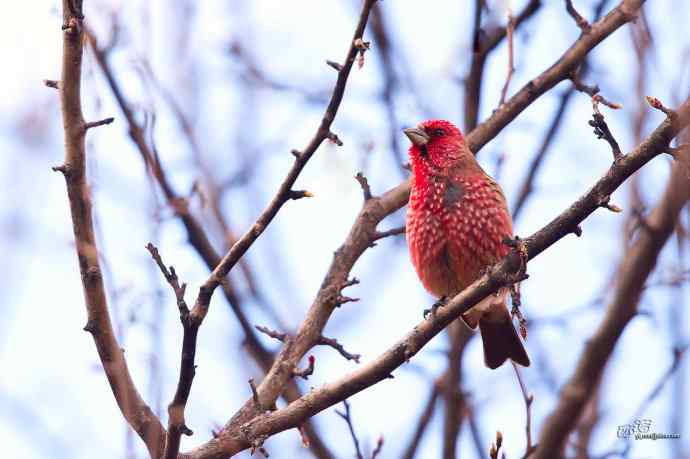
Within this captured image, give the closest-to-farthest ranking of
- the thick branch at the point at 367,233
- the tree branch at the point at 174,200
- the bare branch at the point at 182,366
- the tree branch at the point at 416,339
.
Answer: the bare branch at the point at 182,366
the tree branch at the point at 416,339
the thick branch at the point at 367,233
the tree branch at the point at 174,200

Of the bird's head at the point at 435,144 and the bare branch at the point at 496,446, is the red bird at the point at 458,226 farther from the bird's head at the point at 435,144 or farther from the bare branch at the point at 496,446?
the bare branch at the point at 496,446

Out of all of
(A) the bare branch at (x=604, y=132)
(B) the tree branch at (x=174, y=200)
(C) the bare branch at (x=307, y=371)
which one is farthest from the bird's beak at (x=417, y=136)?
(A) the bare branch at (x=604, y=132)

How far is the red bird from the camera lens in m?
5.88

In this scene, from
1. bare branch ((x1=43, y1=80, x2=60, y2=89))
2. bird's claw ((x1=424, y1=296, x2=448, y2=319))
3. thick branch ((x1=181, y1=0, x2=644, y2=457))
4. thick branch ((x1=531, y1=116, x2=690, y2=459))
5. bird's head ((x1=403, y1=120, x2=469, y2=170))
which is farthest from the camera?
bird's head ((x1=403, y1=120, x2=469, y2=170))

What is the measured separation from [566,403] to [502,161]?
7.69ft

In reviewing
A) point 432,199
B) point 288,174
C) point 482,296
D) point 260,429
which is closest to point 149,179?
point 288,174

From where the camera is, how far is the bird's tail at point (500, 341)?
21.0ft

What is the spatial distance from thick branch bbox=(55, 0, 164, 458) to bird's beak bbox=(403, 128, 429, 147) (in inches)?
125

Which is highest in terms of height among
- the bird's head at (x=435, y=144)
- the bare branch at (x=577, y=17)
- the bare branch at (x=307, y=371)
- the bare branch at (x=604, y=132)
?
the bare branch at (x=577, y=17)

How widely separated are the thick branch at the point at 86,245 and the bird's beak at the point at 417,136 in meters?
3.18

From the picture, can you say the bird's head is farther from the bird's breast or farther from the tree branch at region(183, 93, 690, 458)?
the tree branch at region(183, 93, 690, 458)

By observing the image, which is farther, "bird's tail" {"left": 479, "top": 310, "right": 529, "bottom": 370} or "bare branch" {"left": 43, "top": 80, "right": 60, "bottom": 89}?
"bird's tail" {"left": 479, "top": 310, "right": 529, "bottom": 370}

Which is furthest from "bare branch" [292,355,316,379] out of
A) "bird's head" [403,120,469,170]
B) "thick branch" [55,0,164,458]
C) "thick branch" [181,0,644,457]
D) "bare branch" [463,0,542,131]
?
"bare branch" [463,0,542,131]

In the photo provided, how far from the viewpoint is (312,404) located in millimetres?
4043
